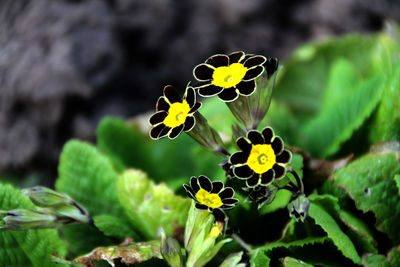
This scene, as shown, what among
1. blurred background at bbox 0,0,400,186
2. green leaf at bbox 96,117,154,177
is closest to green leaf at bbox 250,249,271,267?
green leaf at bbox 96,117,154,177

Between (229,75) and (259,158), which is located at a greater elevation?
(229,75)

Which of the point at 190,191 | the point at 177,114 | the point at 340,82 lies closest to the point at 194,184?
the point at 190,191

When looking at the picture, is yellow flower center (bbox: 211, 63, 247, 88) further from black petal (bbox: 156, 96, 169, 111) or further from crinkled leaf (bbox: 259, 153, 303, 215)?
crinkled leaf (bbox: 259, 153, 303, 215)

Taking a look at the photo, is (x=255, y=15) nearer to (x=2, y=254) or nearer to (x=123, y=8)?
(x=123, y=8)

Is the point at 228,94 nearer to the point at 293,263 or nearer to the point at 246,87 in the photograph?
the point at 246,87

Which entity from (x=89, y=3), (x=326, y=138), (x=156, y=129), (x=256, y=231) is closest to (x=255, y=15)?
(x=89, y=3)

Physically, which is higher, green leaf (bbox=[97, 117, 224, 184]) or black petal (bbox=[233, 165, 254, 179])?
black petal (bbox=[233, 165, 254, 179])

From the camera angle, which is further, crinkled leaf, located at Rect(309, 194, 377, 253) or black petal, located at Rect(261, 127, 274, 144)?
crinkled leaf, located at Rect(309, 194, 377, 253)
